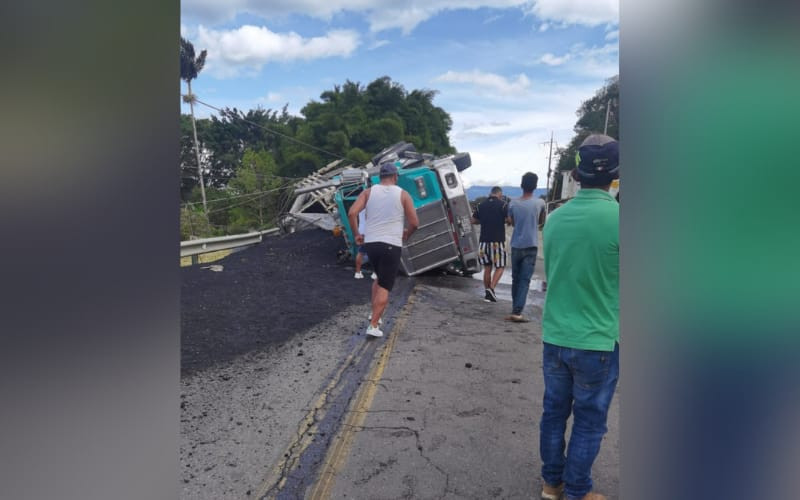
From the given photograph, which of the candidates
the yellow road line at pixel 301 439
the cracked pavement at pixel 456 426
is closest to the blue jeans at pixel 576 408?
the cracked pavement at pixel 456 426

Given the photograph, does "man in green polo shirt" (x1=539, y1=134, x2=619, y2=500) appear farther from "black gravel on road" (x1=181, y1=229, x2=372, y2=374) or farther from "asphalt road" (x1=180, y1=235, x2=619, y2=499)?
"black gravel on road" (x1=181, y1=229, x2=372, y2=374)

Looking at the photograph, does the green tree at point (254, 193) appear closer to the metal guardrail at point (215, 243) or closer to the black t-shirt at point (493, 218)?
the metal guardrail at point (215, 243)

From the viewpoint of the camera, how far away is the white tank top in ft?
19.8

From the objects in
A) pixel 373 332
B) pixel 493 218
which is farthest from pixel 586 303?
pixel 493 218

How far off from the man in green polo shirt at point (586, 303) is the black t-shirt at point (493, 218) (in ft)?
19.7

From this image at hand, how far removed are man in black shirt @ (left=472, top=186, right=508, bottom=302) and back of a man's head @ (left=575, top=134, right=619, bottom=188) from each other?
20.1ft

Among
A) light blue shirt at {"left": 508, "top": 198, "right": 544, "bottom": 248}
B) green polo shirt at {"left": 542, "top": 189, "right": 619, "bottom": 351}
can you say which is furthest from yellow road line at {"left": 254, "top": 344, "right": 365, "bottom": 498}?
light blue shirt at {"left": 508, "top": 198, "right": 544, "bottom": 248}

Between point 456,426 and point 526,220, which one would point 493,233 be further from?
point 456,426

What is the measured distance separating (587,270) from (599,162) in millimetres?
527

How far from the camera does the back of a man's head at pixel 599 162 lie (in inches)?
107

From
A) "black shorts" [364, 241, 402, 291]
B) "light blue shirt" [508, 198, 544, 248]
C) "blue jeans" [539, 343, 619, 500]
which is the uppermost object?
"light blue shirt" [508, 198, 544, 248]
